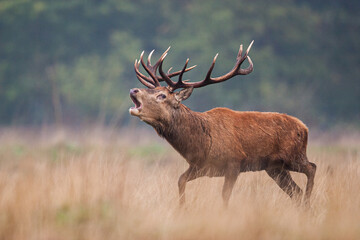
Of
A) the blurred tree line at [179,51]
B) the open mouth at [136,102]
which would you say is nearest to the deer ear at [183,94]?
the open mouth at [136,102]

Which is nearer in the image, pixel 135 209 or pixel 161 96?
pixel 135 209

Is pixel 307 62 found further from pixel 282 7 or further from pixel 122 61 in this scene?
pixel 122 61

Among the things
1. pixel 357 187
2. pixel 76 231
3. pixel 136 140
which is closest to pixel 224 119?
pixel 357 187

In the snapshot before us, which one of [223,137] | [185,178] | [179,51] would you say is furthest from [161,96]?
[179,51]

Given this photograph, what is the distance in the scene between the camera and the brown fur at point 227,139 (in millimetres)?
6562

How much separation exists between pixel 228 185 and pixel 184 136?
30.2 inches

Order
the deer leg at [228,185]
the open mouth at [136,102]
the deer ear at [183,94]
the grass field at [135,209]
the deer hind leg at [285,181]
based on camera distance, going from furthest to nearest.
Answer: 1. the deer hind leg at [285,181]
2. the deer ear at [183,94]
3. the open mouth at [136,102]
4. the deer leg at [228,185]
5. the grass field at [135,209]

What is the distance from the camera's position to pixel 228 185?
Answer: 20.9 ft

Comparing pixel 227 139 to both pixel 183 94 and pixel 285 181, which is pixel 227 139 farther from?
pixel 285 181

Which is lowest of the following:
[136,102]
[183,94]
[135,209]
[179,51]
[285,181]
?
[135,209]

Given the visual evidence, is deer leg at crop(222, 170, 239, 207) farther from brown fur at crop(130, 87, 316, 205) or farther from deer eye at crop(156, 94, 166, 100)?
deer eye at crop(156, 94, 166, 100)

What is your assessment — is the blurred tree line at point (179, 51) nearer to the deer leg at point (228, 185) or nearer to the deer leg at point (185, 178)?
the deer leg at point (228, 185)

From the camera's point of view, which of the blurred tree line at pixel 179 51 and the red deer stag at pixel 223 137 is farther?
the blurred tree line at pixel 179 51

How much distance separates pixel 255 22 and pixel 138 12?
17.0 ft
